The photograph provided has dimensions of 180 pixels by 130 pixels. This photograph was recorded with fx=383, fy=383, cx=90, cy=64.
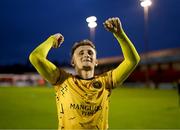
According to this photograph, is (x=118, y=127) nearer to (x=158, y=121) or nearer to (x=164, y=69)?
(x=158, y=121)

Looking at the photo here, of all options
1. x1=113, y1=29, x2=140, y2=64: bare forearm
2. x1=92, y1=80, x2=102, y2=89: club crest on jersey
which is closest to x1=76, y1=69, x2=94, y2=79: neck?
x1=92, y1=80, x2=102, y2=89: club crest on jersey

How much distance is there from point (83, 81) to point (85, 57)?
0.91 ft

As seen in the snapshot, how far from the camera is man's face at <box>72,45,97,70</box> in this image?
412 centimetres

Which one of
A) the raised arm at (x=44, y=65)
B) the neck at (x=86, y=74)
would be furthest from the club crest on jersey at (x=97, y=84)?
the raised arm at (x=44, y=65)

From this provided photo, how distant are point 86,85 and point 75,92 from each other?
140mm

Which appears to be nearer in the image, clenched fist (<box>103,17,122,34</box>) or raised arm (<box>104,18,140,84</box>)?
clenched fist (<box>103,17,122,34</box>)

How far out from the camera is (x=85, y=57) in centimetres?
414

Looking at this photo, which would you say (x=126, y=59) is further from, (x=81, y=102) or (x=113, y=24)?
(x=81, y=102)

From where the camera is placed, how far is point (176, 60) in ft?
171

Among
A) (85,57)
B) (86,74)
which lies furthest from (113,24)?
(86,74)

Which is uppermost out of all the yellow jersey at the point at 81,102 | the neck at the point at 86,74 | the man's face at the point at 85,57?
the man's face at the point at 85,57

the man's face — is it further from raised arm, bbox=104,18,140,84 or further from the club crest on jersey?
raised arm, bbox=104,18,140,84

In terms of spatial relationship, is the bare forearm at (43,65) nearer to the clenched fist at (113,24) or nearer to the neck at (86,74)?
the neck at (86,74)

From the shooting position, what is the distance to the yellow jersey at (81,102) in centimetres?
389
